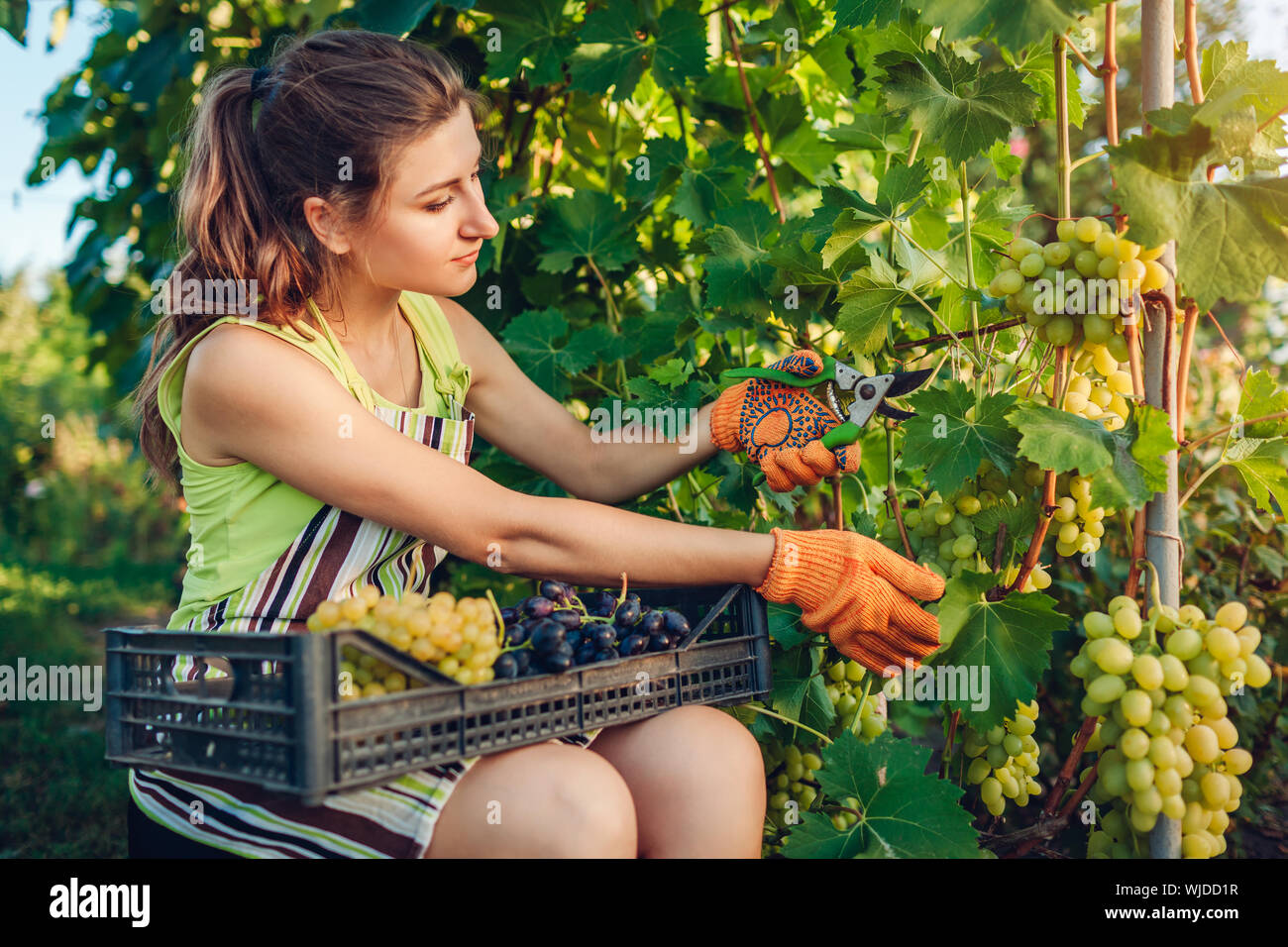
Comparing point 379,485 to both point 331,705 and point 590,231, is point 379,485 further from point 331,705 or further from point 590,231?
point 590,231

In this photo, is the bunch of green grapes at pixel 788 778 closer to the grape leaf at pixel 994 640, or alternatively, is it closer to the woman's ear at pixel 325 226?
the grape leaf at pixel 994 640

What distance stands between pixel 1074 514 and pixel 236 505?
1.34m

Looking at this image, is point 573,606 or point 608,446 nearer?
point 573,606

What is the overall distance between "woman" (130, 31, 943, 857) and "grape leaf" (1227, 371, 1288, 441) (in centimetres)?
54

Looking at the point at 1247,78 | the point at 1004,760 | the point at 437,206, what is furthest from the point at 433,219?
the point at 1004,760

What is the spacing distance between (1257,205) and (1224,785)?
0.77m

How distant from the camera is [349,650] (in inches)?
49.6

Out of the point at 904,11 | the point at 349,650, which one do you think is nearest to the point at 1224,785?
the point at 349,650

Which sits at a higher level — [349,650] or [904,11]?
[904,11]

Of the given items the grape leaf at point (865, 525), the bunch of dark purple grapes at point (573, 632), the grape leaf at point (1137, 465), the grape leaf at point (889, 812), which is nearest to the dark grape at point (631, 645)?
the bunch of dark purple grapes at point (573, 632)

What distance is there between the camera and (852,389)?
1.65m

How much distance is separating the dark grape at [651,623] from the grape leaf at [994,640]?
1.46 ft

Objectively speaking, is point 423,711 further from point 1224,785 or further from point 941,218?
point 941,218

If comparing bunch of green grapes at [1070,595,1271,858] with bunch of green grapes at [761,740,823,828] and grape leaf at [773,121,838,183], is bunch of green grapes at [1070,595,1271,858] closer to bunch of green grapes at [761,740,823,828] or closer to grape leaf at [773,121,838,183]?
bunch of green grapes at [761,740,823,828]
